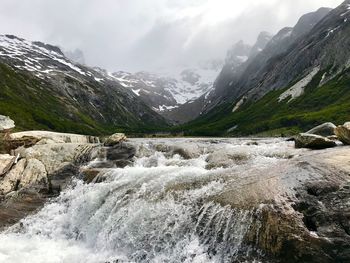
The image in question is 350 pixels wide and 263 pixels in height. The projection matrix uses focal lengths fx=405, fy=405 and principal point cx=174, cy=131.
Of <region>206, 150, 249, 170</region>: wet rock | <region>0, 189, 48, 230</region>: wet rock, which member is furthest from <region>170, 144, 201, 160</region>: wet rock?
<region>0, 189, 48, 230</region>: wet rock

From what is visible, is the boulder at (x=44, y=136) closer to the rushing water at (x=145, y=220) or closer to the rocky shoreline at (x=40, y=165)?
the rocky shoreline at (x=40, y=165)

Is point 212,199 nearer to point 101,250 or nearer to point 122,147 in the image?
point 101,250

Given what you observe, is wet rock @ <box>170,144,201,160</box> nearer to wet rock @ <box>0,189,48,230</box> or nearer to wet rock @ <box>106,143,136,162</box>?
wet rock @ <box>106,143,136,162</box>

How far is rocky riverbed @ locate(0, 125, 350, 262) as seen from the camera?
23.0 m

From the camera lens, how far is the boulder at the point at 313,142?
3500 centimetres

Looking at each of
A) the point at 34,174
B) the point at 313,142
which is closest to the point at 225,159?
the point at 313,142

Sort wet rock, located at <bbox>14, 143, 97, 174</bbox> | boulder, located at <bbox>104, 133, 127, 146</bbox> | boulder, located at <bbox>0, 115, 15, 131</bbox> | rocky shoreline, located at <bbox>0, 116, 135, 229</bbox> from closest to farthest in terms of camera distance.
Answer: rocky shoreline, located at <bbox>0, 116, 135, 229</bbox>
wet rock, located at <bbox>14, 143, 97, 174</bbox>
boulder, located at <bbox>104, 133, 127, 146</bbox>
boulder, located at <bbox>0, 115, 15, 131</bbox>

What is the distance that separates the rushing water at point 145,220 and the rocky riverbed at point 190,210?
0.08 meters

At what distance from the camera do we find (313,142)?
3619 cm

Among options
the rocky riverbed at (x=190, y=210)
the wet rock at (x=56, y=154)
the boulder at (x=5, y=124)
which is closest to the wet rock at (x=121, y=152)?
the wet rock at (x=56, y=154)

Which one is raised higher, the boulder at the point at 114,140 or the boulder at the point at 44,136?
the boulder at the point at 44,136

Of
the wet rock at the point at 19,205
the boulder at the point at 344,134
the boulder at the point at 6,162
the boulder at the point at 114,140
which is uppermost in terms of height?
the boulder at the point at 344,134

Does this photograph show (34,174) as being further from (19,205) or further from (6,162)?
(19,205)

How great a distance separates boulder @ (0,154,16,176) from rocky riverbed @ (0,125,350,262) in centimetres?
10
